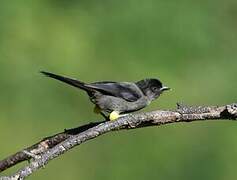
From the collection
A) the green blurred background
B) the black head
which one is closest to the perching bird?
the black head

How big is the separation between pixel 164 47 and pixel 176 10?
66 cm

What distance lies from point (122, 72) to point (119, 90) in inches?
151

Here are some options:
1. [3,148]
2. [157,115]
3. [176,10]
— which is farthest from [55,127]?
[157,115]

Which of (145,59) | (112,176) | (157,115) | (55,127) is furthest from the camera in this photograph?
(145,59)

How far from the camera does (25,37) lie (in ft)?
28.1

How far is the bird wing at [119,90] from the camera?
421 cm

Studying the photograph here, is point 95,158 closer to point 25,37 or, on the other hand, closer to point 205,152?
point 205,152

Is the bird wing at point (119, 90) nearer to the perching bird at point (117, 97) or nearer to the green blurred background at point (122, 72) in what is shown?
the perching bird at point (117, 97)

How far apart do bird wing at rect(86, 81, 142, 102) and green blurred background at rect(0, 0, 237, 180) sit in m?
2.35

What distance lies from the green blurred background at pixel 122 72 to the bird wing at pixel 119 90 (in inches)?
92.4

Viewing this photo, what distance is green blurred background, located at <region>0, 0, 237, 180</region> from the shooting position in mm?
6887

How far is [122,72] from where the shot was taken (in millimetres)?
8164

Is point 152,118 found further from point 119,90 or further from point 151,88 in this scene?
point 151,88

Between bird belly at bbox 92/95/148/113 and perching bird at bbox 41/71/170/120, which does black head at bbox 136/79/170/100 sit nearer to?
perching bird at bbox 41/71/170/120
